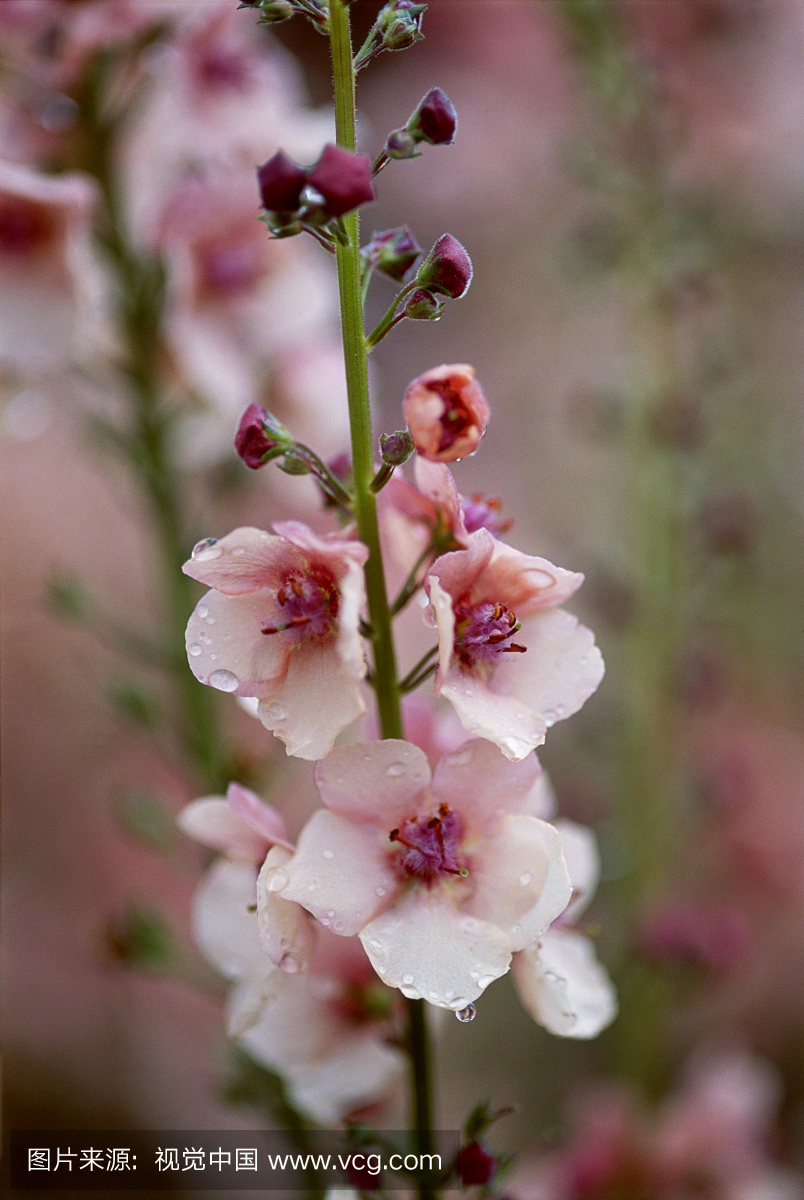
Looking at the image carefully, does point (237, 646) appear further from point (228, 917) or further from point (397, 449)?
point (228, 917)

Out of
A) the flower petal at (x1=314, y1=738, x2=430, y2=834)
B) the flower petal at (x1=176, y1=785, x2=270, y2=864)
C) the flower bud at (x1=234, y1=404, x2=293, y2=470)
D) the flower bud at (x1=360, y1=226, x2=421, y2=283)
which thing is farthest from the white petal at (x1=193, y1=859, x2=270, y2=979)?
the flower bud at (x1=360, y1=226, x2=421, y2=283)

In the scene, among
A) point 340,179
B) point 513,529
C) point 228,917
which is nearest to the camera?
point 340,179

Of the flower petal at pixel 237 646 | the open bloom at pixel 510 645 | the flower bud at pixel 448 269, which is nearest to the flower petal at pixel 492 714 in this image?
the open bloom at pixel 510 645

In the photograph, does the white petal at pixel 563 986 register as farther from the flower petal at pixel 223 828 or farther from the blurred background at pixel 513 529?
the flower petal at pixel 223 828

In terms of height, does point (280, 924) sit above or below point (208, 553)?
below

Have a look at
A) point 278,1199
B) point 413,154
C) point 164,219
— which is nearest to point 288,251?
point 164,219

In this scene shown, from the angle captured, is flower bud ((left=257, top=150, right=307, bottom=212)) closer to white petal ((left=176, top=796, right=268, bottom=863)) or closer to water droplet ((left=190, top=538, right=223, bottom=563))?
water droplet ((left=190, top=538, right=223, bottom=563))

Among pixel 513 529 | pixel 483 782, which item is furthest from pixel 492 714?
pixel 513 529
